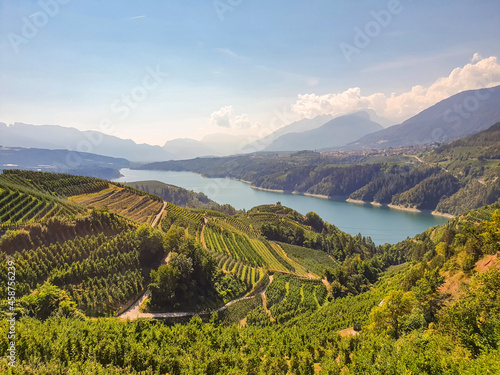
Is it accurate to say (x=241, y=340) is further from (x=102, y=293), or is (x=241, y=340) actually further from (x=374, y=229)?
(x=374, y=229)

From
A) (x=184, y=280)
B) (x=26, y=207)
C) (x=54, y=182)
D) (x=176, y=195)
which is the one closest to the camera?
(x=184, y=280)

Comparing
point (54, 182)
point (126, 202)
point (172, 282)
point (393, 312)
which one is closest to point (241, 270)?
point (172, 282)

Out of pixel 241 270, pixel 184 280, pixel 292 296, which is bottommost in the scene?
pixel 292 296

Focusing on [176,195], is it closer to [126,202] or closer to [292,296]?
[126,202]

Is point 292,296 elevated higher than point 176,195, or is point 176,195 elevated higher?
point 176,195

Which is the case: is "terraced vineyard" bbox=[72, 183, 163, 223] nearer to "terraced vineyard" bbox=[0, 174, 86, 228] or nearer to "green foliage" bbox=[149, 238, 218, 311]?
"terraced vineyard" bbox=[0, 174, 86, 228]

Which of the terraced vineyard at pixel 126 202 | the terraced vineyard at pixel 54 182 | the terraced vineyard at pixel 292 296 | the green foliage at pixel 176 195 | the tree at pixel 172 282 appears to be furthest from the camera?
the green foliage at pixel 176 195

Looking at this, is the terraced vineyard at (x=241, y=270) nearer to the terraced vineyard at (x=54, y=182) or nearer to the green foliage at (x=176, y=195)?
the terraced vineyard at (x=54, y=182)

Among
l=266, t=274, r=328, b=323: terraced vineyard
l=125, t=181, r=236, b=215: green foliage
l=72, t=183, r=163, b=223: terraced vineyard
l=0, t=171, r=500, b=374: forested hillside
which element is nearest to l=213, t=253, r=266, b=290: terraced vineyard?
l=0, t=171, r=500, b=374: forested hillside

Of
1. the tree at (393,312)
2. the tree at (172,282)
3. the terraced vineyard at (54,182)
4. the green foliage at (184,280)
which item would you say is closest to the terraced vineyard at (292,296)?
the green foliage at (184,280)
